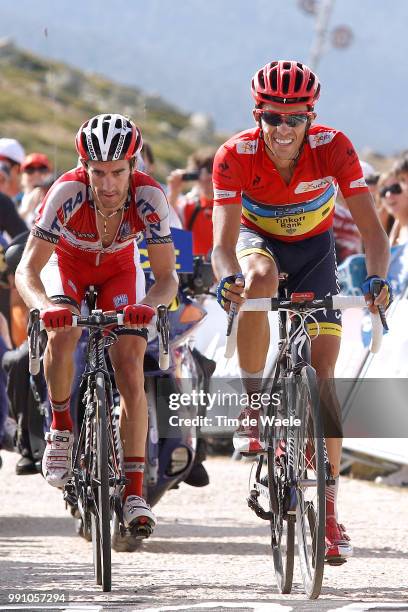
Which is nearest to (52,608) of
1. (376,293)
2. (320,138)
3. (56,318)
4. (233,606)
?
(233,606)

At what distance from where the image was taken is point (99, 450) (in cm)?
737

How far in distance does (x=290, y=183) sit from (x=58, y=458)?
1.85 metres

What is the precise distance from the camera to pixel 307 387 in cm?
718

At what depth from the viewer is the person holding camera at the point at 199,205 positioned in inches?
543

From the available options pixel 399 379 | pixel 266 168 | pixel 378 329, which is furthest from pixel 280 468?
pixel 399 379

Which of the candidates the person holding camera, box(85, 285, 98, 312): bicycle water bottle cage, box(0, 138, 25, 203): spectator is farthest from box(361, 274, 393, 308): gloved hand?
the person holding camera

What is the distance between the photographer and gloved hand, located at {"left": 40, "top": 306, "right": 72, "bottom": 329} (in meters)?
7.21

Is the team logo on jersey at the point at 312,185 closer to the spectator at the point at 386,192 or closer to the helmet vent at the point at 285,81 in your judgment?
the helmet vent at the point at 285,81

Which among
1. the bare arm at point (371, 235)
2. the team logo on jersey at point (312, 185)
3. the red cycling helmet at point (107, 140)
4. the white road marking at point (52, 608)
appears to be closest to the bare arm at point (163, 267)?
the red cycling helmet at point (107, 140)

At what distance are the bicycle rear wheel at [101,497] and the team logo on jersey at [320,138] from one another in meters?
1.59

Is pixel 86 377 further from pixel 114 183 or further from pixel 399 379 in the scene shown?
pixel 399 379

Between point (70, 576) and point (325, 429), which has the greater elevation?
point (325, 429)

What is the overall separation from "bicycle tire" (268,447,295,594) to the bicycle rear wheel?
0.85m

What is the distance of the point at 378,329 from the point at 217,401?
341cm
